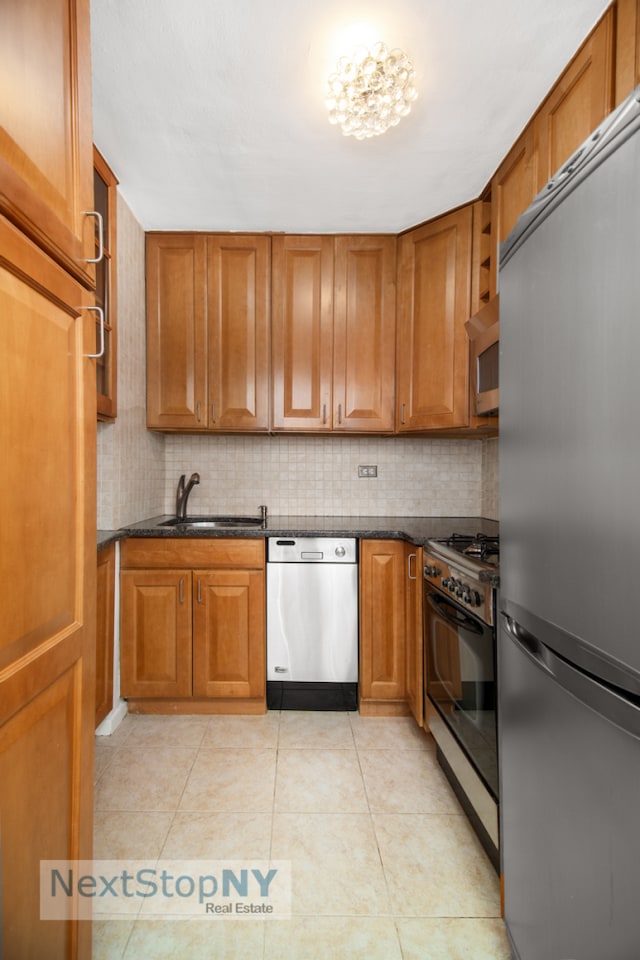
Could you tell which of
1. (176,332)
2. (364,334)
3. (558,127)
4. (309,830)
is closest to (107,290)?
(176,332)

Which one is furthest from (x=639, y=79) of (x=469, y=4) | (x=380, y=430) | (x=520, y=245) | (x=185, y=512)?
(x=185, y=512)

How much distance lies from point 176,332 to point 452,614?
2.06m

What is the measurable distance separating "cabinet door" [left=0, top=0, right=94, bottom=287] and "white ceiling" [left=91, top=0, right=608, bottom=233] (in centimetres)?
58

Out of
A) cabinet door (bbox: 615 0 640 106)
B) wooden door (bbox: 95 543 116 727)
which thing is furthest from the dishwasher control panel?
cabinet door (bbox: 615 0 640 106)

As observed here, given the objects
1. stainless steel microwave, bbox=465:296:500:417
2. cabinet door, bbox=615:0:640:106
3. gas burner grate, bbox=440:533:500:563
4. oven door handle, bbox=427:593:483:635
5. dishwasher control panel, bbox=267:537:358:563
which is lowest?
oven door handle, bbox=427:593:483:635

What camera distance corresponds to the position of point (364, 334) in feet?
9.00

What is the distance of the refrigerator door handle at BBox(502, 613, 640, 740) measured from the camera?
690 millimetres

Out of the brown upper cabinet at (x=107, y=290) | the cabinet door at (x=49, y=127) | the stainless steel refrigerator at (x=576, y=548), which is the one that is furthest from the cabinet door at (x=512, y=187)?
the brown upper cabinet at (x=107, y=290)

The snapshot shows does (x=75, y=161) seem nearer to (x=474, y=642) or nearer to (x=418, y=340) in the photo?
(x=474, y=642)

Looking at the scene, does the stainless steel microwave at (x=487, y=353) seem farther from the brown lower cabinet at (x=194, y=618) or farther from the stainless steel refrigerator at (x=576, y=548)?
the brown lower cabinet at (x=194, y=618)

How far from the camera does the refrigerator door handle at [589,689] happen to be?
27.2 inches

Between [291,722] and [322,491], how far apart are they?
1.28 m

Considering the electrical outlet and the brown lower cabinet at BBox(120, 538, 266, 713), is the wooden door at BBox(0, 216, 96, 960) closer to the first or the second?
the brown lower cabinet at BBox(120, 538, 266, 713)

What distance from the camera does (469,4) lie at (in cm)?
136
